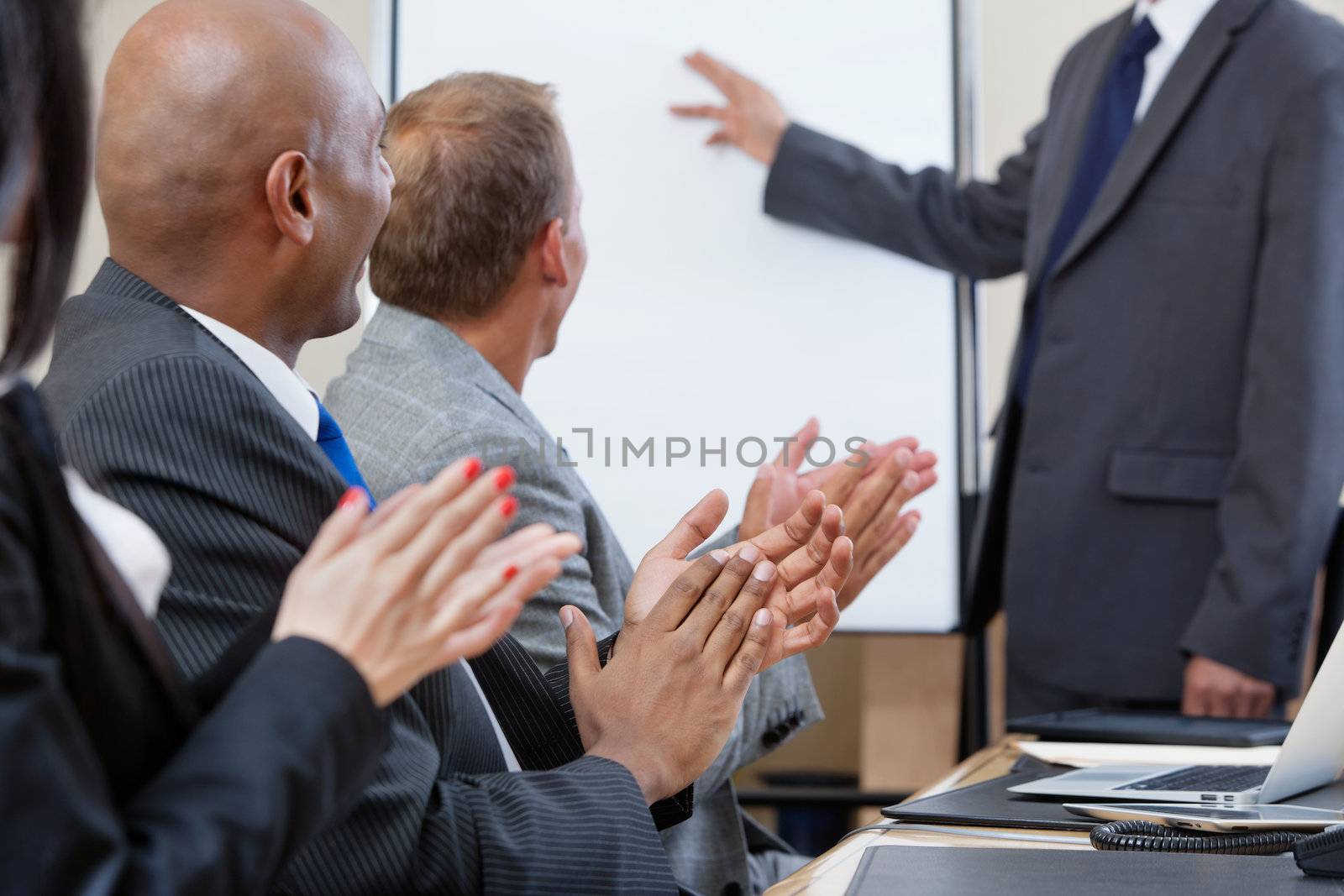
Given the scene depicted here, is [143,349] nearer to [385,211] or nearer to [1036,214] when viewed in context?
[385,211]

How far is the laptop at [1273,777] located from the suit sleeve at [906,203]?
1.03 metres

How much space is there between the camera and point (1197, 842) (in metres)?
0.83

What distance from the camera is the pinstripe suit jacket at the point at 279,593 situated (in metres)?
0.74

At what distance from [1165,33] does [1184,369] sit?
496mm

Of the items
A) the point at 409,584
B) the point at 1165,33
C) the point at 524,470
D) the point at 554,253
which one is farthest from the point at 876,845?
the point at 1165,33

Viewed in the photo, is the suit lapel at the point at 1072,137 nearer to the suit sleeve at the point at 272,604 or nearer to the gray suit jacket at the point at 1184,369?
the gray suit jacket at the point at 1184,369

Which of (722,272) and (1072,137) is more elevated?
(1072,137)

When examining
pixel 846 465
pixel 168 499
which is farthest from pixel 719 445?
pixel 168 499

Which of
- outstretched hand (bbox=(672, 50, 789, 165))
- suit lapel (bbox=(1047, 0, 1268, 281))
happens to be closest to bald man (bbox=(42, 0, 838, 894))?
outstretched hand (bbox=(672, 50, 789, 165))

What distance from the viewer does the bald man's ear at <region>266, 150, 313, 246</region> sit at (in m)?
0.98

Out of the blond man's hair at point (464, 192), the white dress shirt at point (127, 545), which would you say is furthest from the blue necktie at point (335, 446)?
the white dress shirt at point (127, 545)

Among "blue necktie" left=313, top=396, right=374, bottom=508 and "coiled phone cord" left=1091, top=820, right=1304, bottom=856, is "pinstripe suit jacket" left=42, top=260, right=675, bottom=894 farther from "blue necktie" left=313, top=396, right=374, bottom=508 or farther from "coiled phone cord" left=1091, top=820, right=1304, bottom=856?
"coiled phone cord" left=1091, top=820, right=1304, bottom=856

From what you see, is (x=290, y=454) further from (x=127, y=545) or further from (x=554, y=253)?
(x=554, y=253)

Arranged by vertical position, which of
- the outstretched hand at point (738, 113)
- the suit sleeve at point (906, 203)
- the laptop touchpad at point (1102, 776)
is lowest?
the laptop touchpad at point (1102, 776)
